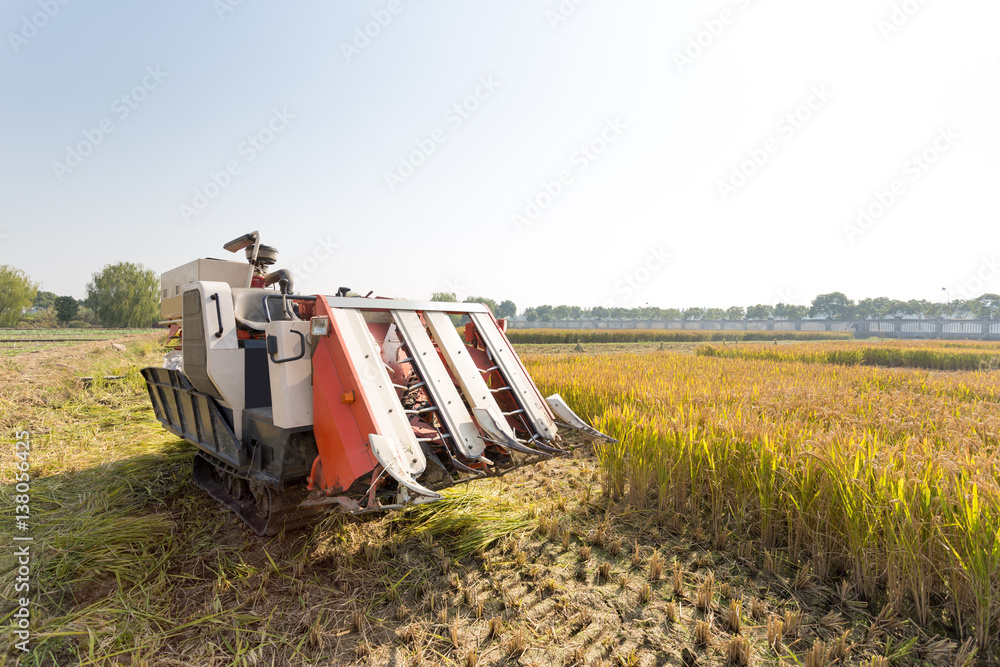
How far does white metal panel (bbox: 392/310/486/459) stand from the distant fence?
4882 cm

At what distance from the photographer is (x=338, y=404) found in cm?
273

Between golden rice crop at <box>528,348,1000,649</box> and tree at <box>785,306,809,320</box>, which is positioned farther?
tree at <box>785,306,809,320</box>

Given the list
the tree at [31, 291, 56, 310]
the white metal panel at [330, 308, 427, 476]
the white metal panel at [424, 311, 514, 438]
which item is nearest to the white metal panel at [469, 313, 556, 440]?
the white metal panel at [424, 311, 514, 438]

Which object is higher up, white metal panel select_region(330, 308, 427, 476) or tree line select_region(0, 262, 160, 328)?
tree line select_region(0, 262, 160, 328)

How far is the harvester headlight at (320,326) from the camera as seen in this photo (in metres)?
2.83

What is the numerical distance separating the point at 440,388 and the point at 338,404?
29.2 inches

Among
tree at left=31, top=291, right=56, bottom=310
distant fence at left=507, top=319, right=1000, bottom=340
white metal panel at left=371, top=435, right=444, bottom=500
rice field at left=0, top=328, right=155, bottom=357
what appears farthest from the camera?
tree at left=31, top=291, right=56, bottom=310

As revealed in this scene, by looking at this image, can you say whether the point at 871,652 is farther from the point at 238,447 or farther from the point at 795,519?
the point at 238,447

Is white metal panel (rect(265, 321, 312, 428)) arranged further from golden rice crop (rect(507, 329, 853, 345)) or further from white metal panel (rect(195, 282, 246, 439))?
golden rice crop (rect(507, 329, 853, 345))

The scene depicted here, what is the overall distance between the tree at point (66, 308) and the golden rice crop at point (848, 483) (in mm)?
67172

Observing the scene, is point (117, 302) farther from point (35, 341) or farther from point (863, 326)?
point (863, 326)

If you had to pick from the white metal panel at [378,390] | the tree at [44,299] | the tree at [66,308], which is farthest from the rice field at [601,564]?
the tree at [44,299]

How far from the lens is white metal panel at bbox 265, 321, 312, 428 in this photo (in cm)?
280

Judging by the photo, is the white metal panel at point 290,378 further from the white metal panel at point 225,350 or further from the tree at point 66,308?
the tree at point 66,308
